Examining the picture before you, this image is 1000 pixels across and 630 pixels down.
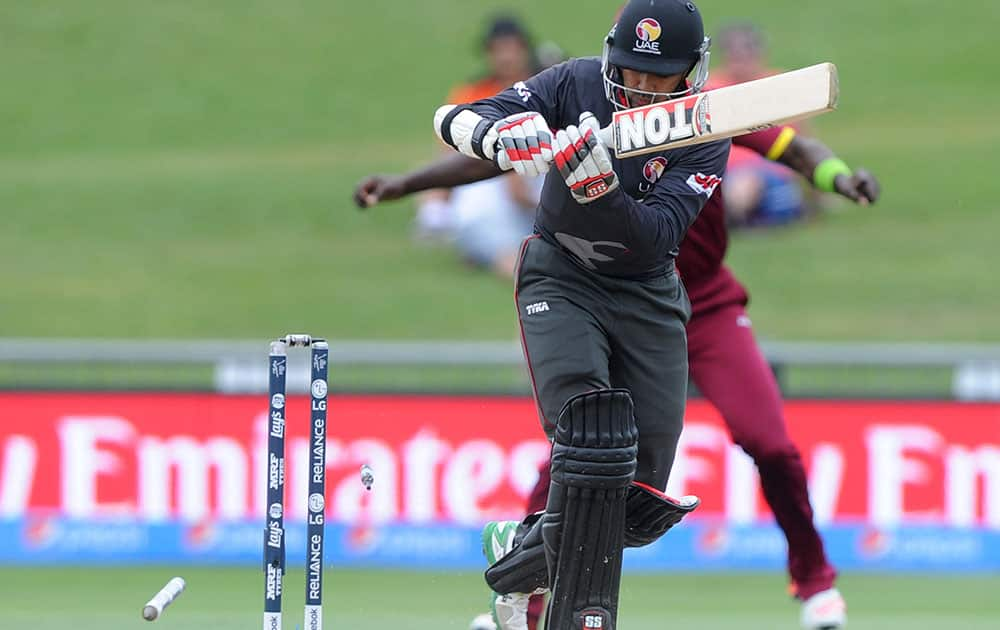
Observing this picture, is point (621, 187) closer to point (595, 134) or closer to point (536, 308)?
point (595, 134)

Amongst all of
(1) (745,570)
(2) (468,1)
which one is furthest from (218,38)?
(1) (745,570)

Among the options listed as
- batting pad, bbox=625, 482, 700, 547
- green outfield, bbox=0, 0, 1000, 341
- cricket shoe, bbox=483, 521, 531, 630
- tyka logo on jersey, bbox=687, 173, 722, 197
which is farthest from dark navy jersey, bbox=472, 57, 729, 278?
green outfield, bbox=0, 0, 1000, 341

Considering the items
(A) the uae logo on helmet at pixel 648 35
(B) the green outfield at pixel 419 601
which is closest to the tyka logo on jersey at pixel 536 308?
(A) the uae logo on helmet at pixel 648 35

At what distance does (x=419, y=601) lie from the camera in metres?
8.50

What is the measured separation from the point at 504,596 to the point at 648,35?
193cm

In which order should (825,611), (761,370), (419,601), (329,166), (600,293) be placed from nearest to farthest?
(600,293) < (825,611) < (761,370) < (419,601) < (329,166)

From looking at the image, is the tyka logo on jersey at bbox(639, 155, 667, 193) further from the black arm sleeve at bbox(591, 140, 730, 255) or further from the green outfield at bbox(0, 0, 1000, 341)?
the green outfield at bbox(0, 0, 1000, 341)

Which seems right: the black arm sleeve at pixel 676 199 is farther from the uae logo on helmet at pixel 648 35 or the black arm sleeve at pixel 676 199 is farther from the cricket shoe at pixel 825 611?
the cricket shoe at pixel 825 611

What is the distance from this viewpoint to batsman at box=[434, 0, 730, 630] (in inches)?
201

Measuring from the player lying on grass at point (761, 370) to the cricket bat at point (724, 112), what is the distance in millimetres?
1683

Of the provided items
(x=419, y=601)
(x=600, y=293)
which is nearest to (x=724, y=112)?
(x=600, y=293)

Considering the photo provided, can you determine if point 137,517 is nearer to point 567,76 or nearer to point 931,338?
point 567,76

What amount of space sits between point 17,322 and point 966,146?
27.8ft

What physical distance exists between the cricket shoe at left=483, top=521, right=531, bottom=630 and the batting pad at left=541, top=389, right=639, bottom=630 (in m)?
0.43
